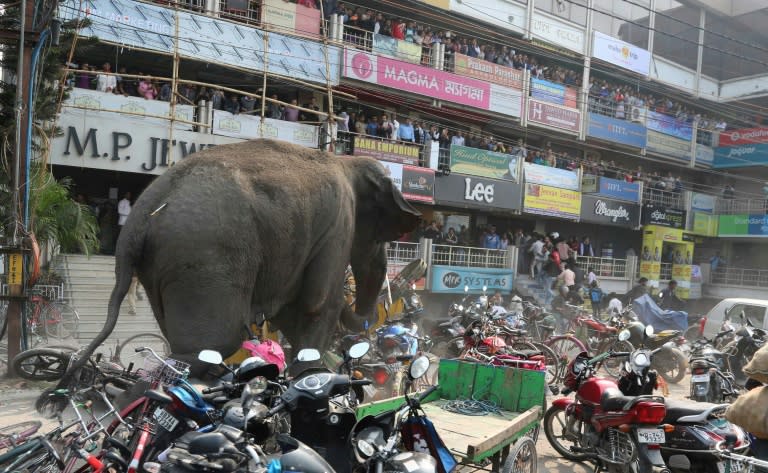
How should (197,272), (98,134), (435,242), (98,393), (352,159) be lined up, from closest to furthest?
(98,393) → (197,272) → (352,159) → (98,134) → (435,242)

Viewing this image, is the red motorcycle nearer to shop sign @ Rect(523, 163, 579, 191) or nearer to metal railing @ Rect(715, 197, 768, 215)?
shop sign @ Rect(523, 163, 579, 191)

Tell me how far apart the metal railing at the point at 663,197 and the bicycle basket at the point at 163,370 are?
24.6 m

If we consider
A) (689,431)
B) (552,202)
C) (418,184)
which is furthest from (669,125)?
(689,431)

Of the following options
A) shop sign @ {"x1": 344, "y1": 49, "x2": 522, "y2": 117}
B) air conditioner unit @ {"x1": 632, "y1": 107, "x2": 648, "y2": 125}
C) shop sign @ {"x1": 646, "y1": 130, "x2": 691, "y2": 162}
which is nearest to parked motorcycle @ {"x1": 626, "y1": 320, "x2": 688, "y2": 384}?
shop sign @ {"x1": 344, "y1": 49, "x2": 522, "y2": 117}

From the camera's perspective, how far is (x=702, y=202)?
96.5 ft

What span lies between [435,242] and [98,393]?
16188 millimetres

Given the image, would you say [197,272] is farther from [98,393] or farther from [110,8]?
[110,8]

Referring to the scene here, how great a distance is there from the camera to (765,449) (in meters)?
4.04

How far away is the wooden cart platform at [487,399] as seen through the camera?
4746 mm

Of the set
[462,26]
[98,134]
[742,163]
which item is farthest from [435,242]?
[742,163]

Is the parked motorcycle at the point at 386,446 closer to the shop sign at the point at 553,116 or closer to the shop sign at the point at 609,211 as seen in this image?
the shop sign at the point at 553,116

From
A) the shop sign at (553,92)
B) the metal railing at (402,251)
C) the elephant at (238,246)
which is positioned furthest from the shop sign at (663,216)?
the elephant at (238,246)

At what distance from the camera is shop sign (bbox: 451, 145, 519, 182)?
784 inches

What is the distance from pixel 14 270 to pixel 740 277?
2843 cm
